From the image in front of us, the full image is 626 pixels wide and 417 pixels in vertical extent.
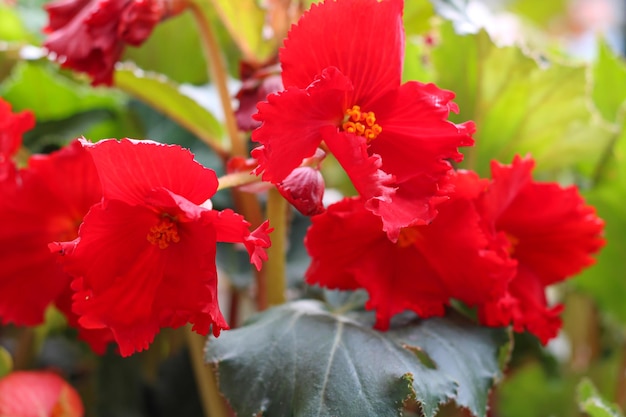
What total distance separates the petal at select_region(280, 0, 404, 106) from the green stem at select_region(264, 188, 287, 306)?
11 centimetres

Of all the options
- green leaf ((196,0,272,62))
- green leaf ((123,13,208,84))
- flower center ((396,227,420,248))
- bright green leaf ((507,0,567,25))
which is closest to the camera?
flower center ((396,227,420,248))

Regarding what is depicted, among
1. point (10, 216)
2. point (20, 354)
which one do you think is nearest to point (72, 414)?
point (10, 216)

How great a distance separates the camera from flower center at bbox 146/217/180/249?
412mm

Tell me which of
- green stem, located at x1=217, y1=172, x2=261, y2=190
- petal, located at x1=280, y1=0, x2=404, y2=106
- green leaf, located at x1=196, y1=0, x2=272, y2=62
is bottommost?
green stem, located at x1=217, y1=172, x2=261, y2=190

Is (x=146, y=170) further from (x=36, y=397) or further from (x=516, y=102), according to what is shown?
(x=516, y=102)

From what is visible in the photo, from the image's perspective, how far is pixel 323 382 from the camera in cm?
43

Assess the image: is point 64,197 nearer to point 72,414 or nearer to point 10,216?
point 10,216

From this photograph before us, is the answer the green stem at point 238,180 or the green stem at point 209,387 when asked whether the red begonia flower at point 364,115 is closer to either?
the green stem at point 238,180

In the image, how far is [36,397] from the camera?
503mm

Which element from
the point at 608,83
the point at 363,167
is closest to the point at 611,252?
the point at 608,83

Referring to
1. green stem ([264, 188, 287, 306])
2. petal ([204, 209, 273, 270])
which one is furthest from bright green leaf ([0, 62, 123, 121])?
petal ([204, 209, 273, 270])

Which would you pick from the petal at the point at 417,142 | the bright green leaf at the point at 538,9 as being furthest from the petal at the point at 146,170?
the bright green leaf at the point at 538,9

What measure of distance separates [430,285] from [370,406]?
10 centimetres

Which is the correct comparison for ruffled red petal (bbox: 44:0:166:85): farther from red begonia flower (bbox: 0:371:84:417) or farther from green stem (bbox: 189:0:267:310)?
red begonia flower (bbox: 0:371:84:417)
